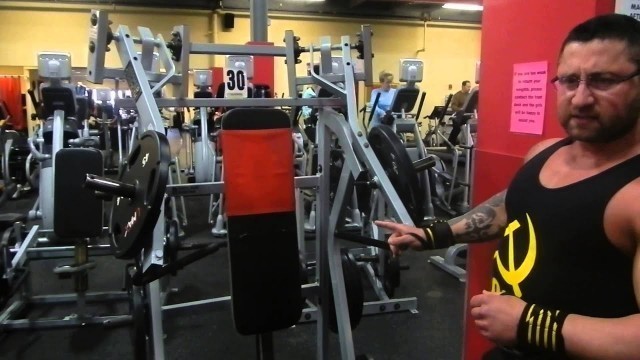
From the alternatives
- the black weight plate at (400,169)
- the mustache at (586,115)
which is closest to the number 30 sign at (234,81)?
the black weight plate at (400,169)

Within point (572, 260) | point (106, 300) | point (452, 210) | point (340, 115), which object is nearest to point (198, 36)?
point (452, 210)

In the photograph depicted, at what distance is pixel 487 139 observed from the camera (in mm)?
2068

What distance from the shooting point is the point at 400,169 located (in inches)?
105

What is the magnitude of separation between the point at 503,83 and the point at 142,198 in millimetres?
1386

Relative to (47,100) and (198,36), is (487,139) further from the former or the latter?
(198,36)

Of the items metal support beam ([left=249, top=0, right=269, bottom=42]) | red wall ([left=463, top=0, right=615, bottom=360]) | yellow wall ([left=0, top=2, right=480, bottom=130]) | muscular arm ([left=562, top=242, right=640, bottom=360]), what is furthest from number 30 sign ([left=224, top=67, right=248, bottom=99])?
yellow wall ([left=0, top=2, right=480, bottom=130])

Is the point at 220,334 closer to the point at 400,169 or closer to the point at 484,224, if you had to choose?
the point at 400,169

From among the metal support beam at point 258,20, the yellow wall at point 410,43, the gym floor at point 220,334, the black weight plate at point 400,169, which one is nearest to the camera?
the black weight plate at point 400,169

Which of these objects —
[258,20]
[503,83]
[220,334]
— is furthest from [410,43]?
[503,83]

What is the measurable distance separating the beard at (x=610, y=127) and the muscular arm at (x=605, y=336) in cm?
24

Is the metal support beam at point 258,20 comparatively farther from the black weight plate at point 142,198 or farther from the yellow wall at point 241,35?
the black weight plate at point 142,198

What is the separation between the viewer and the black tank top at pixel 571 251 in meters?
1.00

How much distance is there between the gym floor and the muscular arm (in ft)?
5.76

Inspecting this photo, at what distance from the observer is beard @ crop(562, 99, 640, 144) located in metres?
1.02
